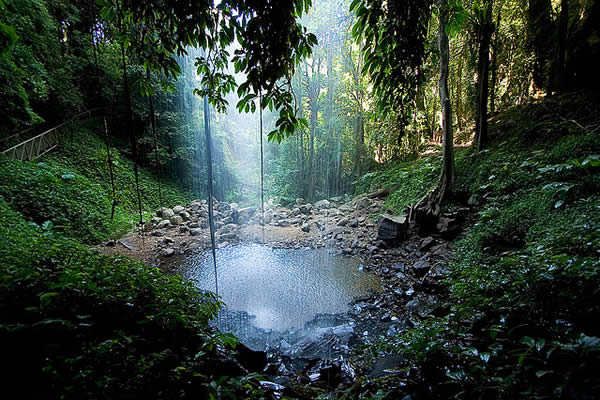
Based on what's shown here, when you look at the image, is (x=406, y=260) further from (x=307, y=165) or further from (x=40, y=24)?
(x=40, y=24)

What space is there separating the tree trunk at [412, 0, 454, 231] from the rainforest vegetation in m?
0.05

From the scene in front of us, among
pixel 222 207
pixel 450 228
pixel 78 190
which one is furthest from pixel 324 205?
pixel 78 190

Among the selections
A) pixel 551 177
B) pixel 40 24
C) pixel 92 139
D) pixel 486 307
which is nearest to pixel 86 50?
pixel 40 24

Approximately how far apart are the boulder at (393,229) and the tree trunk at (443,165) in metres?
0.38

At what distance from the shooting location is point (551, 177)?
4336 millimetres

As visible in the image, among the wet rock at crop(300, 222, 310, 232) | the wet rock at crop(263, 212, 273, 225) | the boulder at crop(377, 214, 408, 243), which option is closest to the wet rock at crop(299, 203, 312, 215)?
the wet rock at crop(263, 212, 273, 225)

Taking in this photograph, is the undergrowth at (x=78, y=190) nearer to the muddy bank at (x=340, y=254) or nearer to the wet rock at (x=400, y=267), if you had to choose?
the muddy bank at (x=340, y=254)

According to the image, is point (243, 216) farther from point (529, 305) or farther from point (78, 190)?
point (529, 305)

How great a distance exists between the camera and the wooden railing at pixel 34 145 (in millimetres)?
8553

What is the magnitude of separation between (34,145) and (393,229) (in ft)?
44.9

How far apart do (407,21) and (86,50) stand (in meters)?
15.4

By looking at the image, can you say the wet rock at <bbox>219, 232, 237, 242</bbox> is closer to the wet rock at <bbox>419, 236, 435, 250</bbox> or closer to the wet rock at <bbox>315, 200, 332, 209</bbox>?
the wet rock at <bbox>315, 200, 332, 209</bbox>

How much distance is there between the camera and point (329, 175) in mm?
15180

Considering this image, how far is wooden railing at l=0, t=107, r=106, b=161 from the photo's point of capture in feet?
28.1
